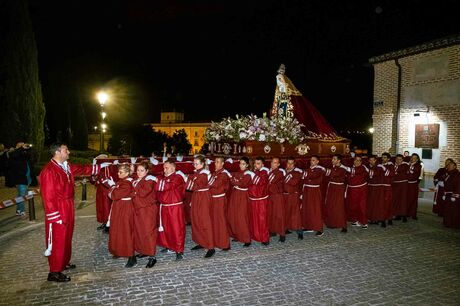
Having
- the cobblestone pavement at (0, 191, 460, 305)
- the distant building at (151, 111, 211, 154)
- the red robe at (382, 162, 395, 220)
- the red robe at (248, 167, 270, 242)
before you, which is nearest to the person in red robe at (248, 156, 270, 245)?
the red robe at (248, 167, 270, 242)

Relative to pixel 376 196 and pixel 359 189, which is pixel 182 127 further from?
pixel 359 189

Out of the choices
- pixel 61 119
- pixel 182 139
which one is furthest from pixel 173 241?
pixel 182 139

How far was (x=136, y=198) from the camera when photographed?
6570mm

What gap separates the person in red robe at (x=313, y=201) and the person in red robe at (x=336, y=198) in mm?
555

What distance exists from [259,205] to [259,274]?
79.8 inches

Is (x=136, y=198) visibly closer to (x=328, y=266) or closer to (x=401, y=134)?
(x=328, y=266)

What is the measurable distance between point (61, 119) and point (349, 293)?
1523 inches

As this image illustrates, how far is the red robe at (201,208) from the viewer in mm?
7254

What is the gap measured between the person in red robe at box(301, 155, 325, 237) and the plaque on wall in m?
6.97

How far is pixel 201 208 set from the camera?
730 cm

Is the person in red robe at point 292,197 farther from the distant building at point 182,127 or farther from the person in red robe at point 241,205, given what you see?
the distant building at point 182,127

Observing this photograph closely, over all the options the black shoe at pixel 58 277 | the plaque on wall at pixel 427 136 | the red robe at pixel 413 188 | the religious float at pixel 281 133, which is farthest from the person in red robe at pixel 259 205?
the plaque on wall at pixel 427 136

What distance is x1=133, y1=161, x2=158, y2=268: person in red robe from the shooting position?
6.55 m

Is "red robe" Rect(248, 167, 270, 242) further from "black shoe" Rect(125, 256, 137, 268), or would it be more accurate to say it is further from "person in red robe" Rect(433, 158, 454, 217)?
"person in red robe" Rect(433, 158, 454, 217)
